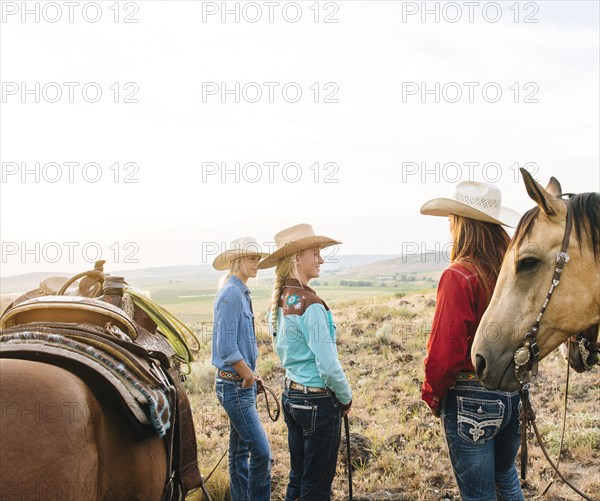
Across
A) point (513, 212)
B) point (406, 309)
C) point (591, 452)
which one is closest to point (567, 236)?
point (513, 212)

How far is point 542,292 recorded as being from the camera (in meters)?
2.63

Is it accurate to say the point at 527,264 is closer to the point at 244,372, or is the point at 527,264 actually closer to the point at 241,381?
the point at 244,372

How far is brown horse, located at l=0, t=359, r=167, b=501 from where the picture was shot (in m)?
1.86

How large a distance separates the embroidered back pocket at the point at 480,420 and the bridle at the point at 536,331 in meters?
0.19

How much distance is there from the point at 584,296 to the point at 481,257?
0.54 meters

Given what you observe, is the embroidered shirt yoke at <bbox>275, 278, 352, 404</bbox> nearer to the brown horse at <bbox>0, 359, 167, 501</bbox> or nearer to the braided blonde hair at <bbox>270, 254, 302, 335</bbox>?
the braided blonde hair at <bbox>270, 254, 302, 335</bbox>

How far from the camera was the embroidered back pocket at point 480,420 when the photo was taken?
272 cm

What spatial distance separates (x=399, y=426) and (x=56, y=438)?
499cm

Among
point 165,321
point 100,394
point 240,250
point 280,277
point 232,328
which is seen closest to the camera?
point 100,394

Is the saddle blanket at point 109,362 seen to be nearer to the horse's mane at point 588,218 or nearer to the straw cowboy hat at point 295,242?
the straw cowboy hat at point 295,242

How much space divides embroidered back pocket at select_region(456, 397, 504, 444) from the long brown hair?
539 millimetres

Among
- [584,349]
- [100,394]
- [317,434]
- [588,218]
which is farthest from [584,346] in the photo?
[100,394]

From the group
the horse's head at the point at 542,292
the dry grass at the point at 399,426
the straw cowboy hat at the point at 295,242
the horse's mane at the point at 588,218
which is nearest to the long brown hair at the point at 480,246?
the horse's head at the point at 542,292

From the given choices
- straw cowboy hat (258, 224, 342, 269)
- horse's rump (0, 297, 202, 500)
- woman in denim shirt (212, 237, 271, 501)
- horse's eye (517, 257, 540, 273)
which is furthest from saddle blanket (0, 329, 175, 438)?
horse's eye (517, 257, 540, 273)
